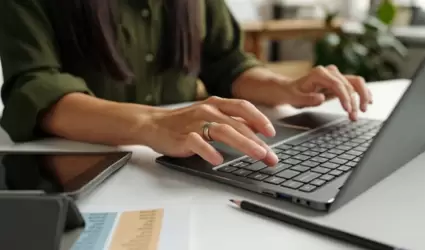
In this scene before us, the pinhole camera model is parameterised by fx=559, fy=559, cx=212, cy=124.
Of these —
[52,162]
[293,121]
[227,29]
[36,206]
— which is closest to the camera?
[36,206]

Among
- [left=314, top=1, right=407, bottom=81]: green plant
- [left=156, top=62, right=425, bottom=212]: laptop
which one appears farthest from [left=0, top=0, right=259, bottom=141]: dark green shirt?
[left=314, top=1, right=407, bottom=81]: green plant

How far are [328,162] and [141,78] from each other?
21.2 inches

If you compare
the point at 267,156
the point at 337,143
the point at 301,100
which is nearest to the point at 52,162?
the point at 267,156

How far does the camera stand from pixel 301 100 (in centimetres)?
94

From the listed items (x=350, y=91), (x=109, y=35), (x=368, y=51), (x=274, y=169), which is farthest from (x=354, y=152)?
(x=368, y=51)

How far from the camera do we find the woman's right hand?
0.60 metres

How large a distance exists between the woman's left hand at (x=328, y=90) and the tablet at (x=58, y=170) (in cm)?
36

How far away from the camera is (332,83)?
88cm


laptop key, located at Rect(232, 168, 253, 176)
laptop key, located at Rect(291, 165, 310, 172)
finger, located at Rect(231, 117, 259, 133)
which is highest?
finger, located at Rect(231, 117, 259, 133)

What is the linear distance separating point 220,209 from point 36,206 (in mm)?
207

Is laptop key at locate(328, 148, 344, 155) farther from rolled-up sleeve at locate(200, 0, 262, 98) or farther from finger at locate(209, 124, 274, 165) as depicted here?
rolled-up sleeve at locate(200, 0, 262, 98)

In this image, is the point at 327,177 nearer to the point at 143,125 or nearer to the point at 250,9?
the point at 143,125

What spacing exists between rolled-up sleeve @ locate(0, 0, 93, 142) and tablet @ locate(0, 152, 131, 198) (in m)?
0.13

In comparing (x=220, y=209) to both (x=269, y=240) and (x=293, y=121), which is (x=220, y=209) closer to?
(x=269, y=240)
